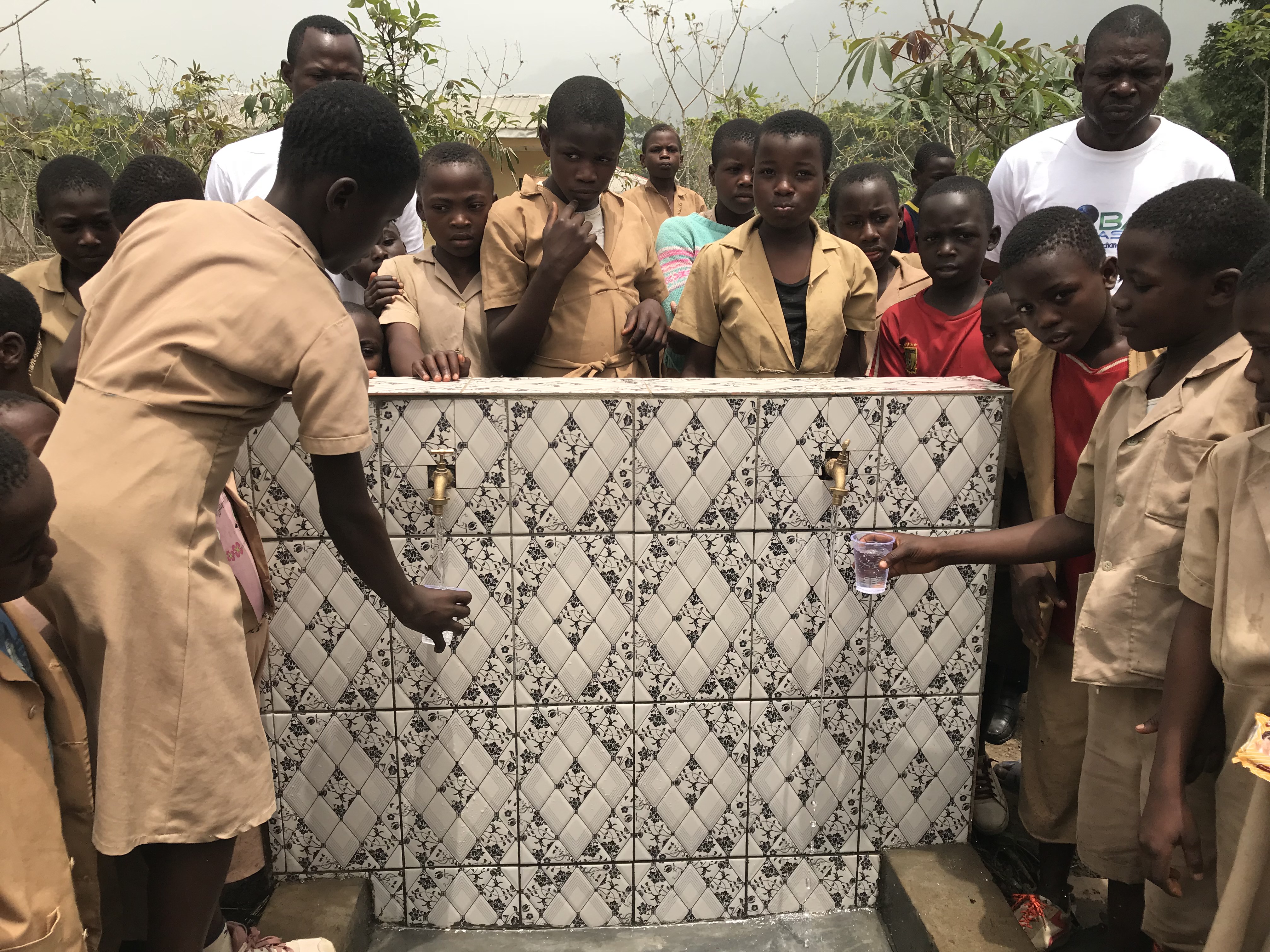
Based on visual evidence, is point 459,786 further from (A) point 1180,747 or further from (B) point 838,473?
(A) point 1180,747

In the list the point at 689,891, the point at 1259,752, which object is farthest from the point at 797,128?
the point at 689,891

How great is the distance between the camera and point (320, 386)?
1686mm

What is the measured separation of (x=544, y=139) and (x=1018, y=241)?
1551mm

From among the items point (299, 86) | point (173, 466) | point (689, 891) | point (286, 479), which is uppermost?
point (299, 86)

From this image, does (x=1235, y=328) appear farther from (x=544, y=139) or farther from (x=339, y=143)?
(x=544, y=139)

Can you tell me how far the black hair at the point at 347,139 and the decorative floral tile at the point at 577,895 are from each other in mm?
1780

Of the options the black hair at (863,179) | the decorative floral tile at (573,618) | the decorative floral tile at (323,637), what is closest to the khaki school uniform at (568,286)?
the decorative floral tile at (573,618)

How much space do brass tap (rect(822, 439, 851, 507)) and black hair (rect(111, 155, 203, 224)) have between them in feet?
7.43

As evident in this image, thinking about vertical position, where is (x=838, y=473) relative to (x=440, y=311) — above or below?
below

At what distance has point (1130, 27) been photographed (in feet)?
10.7

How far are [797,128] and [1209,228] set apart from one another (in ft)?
4.62

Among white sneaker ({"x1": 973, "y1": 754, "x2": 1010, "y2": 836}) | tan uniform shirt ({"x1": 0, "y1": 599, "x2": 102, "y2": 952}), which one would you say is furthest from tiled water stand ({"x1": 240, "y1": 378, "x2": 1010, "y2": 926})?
tan uniform shirt ({"x1": 0, "y1": 599, "x2": 102, "y2": 952})

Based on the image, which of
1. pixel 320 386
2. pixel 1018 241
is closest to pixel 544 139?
pixel 1018 241

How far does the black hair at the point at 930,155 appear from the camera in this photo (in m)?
5.13
